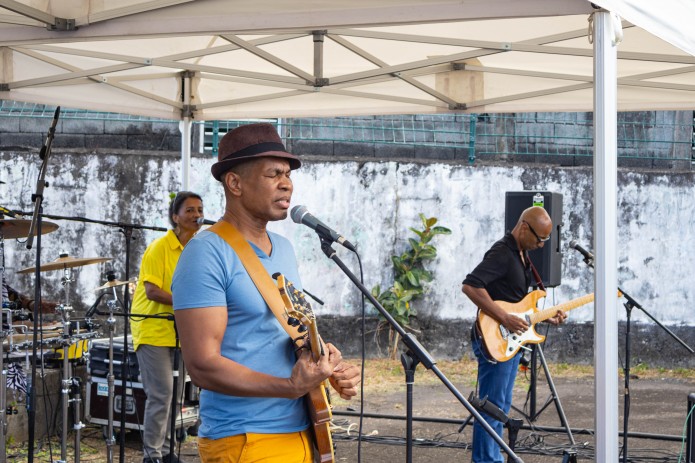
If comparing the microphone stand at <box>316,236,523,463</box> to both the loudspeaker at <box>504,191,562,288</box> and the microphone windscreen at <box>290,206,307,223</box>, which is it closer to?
the microphone windscreen at <box>290,206,307,223</box>

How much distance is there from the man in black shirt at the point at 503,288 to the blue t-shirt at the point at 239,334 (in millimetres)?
3383

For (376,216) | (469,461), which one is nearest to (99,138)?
(376,216)

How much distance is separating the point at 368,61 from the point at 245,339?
387 centimetres

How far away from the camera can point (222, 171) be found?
3.04 metres

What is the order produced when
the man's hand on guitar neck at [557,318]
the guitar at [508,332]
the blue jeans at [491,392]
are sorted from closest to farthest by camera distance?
the blue jeans at [491,392], the guitar at [508,332], the man's hand on guitar neck at [557,318]

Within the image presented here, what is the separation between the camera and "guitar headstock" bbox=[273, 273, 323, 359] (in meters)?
2.70

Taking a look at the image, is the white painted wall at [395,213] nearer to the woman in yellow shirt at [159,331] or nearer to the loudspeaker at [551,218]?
the loudspeaker at [551,218]

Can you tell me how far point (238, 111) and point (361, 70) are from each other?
127 cm

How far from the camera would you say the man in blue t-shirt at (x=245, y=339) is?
274cm

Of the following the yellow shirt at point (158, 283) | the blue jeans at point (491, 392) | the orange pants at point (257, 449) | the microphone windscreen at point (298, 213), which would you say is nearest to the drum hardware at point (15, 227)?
the yellow shirt at point (158, 283)

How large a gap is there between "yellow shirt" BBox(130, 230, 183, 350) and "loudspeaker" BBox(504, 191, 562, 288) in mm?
3897

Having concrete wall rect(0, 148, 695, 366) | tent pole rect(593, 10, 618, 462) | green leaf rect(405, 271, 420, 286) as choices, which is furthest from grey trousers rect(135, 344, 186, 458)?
green leaf rect(405, 271, 420, 286)

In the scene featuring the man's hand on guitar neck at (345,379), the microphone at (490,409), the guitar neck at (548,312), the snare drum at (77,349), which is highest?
the man's hand on guitar neck at (345,379)

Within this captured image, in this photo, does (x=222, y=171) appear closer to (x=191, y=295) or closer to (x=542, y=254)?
(x=191, y=295)
